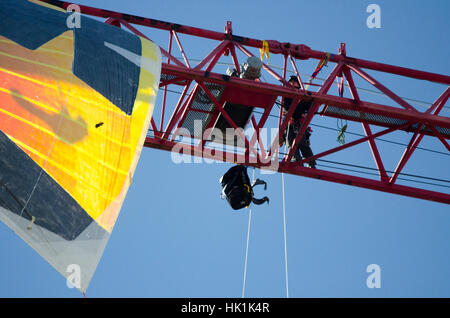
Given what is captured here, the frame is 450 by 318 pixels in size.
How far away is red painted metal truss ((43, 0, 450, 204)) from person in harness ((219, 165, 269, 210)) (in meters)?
0.41

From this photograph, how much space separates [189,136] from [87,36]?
4101mm

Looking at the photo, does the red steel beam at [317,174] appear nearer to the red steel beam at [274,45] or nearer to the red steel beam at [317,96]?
the red steel beam at [317,96]

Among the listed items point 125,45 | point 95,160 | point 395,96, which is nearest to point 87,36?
point 125,45

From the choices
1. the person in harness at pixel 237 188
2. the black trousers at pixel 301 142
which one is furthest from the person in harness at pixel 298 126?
the person in harness at pixel 237 188

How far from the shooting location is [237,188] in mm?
12633

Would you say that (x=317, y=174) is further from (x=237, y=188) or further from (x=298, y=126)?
(x=237, y=188)

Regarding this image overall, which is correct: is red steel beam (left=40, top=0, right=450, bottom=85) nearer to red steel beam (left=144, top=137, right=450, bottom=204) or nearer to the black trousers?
the black trousers

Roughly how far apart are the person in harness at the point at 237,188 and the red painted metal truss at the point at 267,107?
0.41 meters

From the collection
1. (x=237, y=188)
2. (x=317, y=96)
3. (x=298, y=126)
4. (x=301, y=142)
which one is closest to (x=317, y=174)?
(x=301, y=142)

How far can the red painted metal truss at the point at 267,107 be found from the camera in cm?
1266

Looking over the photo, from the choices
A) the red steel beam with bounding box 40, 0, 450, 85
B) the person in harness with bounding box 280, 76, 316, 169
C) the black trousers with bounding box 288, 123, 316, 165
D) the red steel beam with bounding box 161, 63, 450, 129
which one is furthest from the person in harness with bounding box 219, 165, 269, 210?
the red steel beam with bounding box 40, 0, 450, 85

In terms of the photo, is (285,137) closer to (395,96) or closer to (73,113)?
(395,96)

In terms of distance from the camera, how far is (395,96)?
43.5 ft

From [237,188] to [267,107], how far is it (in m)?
1.69
